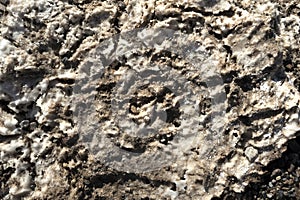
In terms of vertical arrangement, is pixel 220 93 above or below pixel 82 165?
above

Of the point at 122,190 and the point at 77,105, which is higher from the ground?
the point at 77,105

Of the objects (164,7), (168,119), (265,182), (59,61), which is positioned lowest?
(265,182)

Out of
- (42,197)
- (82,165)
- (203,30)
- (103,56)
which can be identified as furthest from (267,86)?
(42,197)

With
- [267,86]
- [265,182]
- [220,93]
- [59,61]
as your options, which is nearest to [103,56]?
[59,61]

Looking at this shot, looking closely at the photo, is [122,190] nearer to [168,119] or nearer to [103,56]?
[168,119]

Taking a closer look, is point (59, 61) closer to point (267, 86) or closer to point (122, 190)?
point (122, 190)

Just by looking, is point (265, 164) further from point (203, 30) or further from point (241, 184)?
point (203, 30)
